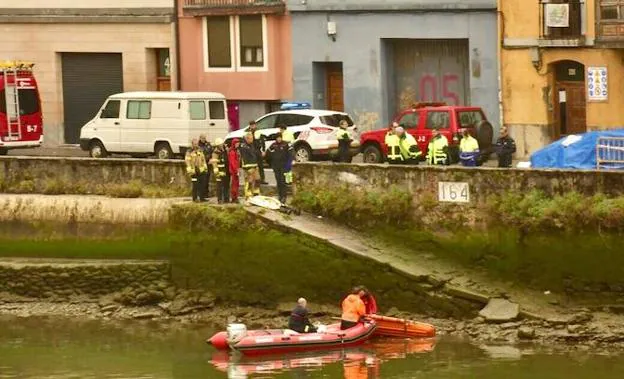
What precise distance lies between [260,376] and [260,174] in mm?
7871

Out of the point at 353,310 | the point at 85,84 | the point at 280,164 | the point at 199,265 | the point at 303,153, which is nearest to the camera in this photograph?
the point at 353,310

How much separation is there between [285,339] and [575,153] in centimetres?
816

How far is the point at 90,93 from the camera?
60.0 metres

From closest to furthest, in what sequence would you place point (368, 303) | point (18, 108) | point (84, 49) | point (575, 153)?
1. point (368, 303)
2. point (575, 153)
3. point (18, 108)
4. point (84, 49)

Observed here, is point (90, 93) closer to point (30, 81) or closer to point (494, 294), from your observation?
point (30, 81)

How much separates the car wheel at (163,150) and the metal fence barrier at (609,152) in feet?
49.2

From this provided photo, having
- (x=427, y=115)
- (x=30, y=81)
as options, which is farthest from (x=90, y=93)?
(x=427, y=115)

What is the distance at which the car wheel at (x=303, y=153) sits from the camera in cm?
5038

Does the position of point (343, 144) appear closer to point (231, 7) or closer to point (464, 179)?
point (464, 179)

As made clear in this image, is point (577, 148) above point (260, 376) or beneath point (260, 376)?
above

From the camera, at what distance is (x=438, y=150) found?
145ft

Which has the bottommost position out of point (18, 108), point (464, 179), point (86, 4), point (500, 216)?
point (500, 216)

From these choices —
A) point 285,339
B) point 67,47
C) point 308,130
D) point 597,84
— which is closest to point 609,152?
point 285,339

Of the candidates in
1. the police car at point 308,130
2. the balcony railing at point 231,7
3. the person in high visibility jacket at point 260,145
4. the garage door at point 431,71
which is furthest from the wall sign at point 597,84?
the balcony railing at point 231,7
